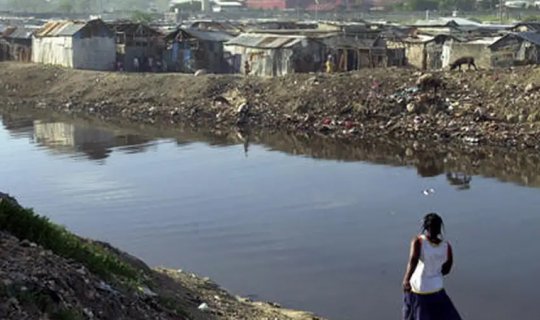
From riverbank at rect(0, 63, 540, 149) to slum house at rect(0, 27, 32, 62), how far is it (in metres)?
10.4

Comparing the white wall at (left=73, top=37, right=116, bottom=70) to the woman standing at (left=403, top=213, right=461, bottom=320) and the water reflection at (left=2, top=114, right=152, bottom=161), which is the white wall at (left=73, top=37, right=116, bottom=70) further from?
the woman standing at (left=403, top=213, right=461, bottom=320)

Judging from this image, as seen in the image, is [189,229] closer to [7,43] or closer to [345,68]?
[345,68]

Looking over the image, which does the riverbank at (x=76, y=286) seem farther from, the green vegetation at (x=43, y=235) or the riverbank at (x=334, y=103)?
the riverbank at (x=334, y=103)

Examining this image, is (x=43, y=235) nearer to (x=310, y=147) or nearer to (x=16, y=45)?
(x=310, y=147)

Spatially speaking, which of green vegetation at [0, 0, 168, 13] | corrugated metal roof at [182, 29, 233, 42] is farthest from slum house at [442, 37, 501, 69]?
green vegetation at [0, 0, 168, 13]

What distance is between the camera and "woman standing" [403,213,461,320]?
23.1 feet

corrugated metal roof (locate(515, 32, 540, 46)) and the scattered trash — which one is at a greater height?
corrugated metal roof (locate(515, 32, 540, 46))

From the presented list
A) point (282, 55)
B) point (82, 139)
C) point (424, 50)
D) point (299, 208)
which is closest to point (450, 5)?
point (424, 50)

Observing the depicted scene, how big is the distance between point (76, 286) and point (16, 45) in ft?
171

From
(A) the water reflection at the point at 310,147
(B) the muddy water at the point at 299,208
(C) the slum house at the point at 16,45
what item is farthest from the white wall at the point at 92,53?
(B) the muddy water at the point at 299,208

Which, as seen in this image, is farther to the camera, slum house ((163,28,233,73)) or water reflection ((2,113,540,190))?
slum house ((163,28,233,73))

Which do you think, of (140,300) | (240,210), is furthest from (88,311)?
(240,210)

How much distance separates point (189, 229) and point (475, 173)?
10238 millimetres

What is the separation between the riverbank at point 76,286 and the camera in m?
5.90
